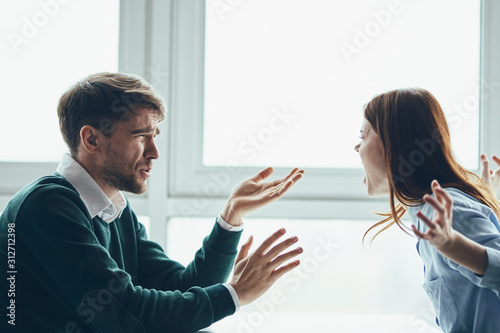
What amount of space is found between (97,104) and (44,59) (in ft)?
2.44

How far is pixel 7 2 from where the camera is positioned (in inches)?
66.9

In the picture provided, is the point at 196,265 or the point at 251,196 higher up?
the point at 251,196

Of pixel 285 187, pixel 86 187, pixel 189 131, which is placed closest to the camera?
pixel 86 187

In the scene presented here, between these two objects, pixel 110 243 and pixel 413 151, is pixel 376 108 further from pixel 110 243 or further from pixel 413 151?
pixel 110 243

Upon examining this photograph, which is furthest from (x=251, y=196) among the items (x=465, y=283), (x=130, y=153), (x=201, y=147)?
(x=465, y=283)

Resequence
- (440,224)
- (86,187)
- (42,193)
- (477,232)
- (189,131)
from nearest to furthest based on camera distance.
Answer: (440,224), (477,232), (42,193), (86,187), (189,131)

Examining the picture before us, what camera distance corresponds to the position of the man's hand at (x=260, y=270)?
104 cm

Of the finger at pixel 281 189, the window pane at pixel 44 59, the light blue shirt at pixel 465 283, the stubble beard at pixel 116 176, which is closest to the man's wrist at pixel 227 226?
the finger at pixel 281 189

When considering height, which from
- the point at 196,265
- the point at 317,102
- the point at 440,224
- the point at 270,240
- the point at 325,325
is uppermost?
the point at 317,102

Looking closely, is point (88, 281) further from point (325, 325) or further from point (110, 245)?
point (325, 325)

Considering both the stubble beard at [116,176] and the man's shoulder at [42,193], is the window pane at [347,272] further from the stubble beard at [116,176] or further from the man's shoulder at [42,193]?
the man's shoulder at [42,193]

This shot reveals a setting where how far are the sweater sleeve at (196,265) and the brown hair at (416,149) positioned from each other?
438mm

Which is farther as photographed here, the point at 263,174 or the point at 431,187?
the point at 263,174

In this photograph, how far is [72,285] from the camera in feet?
3.05
